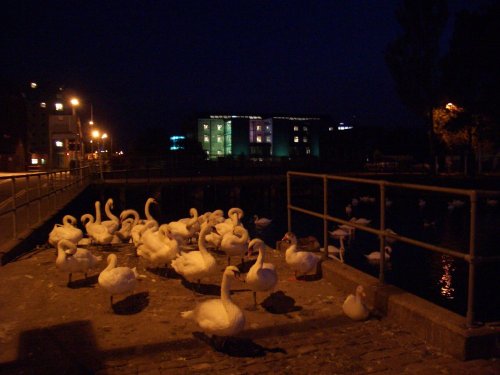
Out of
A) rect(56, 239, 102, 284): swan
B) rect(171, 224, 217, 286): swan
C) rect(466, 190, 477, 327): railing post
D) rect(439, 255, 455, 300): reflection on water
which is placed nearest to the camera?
rect(466, 190, 477, 327): railing post

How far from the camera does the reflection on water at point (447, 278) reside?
13.4 metres

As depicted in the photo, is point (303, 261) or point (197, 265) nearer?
point (197, 265)

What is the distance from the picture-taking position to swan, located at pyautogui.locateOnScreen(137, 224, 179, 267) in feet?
24.4

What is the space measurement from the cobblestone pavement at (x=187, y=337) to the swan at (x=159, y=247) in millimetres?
596

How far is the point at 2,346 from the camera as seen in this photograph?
475 centimetres

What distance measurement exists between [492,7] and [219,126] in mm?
59781

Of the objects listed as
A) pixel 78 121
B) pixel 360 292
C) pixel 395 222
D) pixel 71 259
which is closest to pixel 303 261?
pixel 360 292

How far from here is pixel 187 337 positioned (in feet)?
16.4

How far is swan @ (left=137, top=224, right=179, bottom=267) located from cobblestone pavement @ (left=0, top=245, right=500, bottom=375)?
1.96ft

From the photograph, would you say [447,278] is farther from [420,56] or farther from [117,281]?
[420,56]

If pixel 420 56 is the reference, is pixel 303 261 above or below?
below

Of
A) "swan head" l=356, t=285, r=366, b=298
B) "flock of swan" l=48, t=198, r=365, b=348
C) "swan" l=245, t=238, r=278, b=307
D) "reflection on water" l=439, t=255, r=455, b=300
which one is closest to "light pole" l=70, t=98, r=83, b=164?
"flock of swan" l=48, t=198, r=365, b=348

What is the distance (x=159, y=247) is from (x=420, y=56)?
38.6 metres

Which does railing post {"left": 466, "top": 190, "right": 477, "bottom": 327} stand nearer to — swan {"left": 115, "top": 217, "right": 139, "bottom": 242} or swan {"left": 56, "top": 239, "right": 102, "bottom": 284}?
swan {"left": 56, "top": 239, "right": 102, "bottom": 284}
